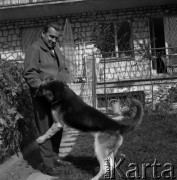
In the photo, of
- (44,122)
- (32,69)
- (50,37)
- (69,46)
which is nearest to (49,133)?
(44,122)

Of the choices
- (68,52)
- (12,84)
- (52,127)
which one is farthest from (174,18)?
(52,127)

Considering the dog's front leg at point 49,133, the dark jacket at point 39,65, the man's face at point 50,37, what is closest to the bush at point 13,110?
the dog's front leg at point 49,133

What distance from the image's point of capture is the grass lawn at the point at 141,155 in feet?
14.1

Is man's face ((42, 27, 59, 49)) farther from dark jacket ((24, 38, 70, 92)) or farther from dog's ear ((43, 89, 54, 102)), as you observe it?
dog's ear ((43, 89, 54, 102))

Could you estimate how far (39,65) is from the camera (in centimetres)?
455

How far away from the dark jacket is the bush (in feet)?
3.03

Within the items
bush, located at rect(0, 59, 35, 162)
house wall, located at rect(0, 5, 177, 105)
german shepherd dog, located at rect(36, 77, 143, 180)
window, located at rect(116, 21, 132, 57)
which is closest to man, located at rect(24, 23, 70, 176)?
german shepherd dog, located at rect(36, 77, 143, 180)

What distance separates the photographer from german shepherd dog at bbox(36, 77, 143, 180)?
3.93 m

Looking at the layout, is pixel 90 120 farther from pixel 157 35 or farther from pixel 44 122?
pixel 157 35

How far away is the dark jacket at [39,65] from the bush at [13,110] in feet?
3.03

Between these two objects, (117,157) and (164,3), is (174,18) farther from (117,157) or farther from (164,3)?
(117,157)

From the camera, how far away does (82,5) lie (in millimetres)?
13242

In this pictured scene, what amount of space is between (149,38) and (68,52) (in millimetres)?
3381

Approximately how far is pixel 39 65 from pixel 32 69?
169mm
